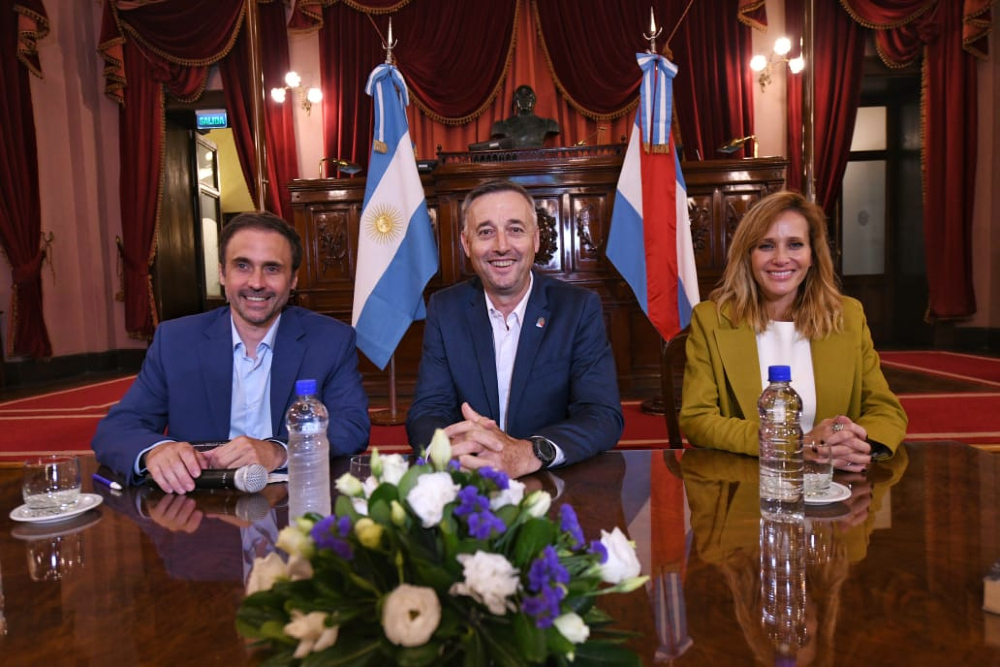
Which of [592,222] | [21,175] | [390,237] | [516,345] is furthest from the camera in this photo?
[21,175]

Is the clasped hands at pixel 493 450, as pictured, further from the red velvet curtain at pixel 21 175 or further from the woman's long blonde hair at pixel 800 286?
the red velvet curtain at pixel 21 175

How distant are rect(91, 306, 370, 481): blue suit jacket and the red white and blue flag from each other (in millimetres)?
2901

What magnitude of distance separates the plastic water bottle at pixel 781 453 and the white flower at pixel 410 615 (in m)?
0.80

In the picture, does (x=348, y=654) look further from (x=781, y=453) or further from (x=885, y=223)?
(x=885, y=223)

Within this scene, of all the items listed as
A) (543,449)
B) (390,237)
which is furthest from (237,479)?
(390,237)

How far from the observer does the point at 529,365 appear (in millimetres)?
1985

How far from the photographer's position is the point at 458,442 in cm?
147

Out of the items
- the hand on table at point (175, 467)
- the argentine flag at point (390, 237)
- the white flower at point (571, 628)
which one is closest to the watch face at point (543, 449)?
the hand on table at point (175, 467)

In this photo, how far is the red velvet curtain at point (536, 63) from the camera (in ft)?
24.5

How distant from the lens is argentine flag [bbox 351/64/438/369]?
13.9 ft

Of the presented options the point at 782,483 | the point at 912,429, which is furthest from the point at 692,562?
the point at 912,429

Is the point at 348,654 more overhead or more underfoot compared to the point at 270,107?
more underfoot

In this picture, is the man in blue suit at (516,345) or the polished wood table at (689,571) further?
the man in blue suit at (516,345)

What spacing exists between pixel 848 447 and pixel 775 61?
Answer: 740 centimetres
